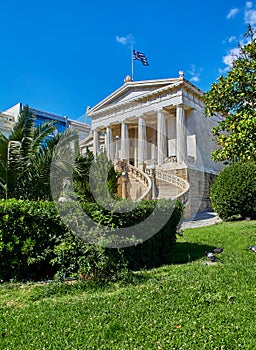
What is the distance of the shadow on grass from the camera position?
6.53 metres

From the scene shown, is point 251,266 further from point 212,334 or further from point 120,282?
point 212,334

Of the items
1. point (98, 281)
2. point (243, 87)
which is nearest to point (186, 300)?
point (98, 281)

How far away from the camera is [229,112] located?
8.42 meters

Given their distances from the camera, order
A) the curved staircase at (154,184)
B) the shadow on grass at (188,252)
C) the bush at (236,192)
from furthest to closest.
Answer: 1. the curved staircase at (154,184)
2. the bush at (236,192)
3. the shadow on grass at (188,252)

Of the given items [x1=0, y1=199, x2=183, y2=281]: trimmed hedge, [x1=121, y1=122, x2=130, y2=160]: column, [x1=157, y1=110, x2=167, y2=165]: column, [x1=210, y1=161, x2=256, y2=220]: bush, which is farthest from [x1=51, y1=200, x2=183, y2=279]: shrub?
[x1=121, y1=122, x2=130, y2=160]: column

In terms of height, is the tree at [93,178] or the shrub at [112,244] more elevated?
the tree at [93,178]

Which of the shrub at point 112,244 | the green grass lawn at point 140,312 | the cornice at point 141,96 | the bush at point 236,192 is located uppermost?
the cornice at point 141,96

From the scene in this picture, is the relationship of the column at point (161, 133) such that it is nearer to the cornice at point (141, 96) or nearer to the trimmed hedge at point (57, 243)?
the cornice at point (141, 96)

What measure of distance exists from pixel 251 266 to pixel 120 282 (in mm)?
2625

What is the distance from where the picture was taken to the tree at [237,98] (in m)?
7.27

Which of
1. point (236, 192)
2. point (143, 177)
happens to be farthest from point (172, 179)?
point (236, 192)

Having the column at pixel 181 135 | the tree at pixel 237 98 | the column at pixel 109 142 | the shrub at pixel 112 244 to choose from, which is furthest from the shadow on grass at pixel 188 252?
the column at pixel 109 142

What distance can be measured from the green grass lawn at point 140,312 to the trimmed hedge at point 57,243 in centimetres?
35

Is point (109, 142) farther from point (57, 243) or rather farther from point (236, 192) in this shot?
point (57, 243)
